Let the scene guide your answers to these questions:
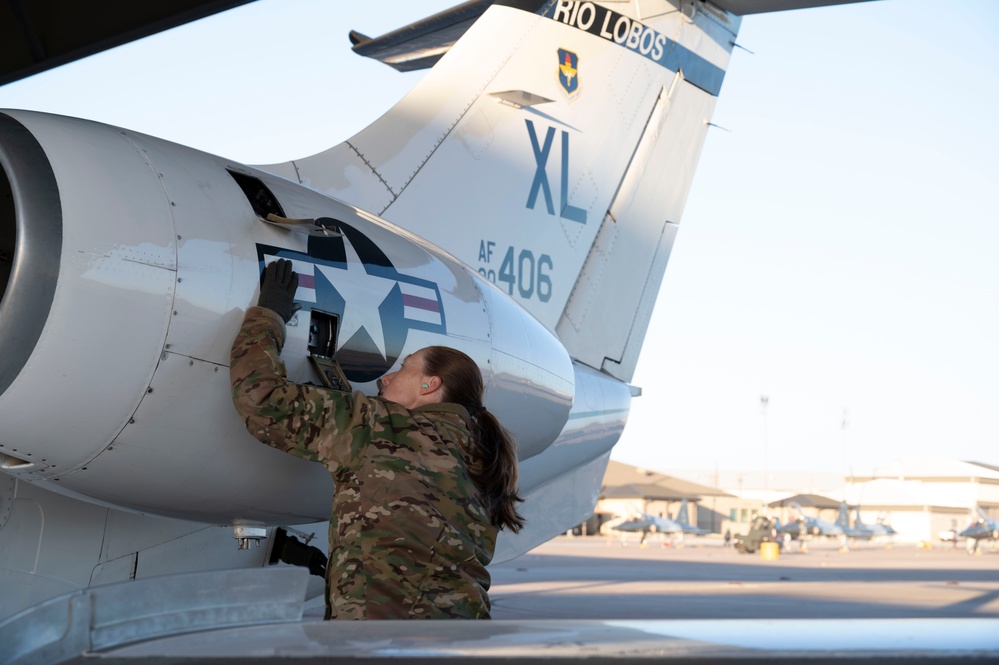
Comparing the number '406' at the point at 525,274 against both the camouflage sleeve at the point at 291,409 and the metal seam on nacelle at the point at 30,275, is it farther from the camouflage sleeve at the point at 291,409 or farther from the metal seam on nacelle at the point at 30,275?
the metal seam on nacelle at the point at 30,275

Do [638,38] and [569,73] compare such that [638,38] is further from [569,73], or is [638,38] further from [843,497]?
[843,497]

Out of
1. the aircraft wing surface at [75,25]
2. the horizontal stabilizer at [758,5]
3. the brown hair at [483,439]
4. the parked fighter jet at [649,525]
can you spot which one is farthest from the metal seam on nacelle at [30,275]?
the parked fighter jet at [649,525]

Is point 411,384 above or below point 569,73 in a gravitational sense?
below

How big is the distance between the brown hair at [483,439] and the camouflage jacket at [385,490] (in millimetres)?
64

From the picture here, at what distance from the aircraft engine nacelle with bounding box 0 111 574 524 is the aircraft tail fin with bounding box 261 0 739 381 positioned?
177 cm

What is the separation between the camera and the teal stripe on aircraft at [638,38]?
7.23 meters

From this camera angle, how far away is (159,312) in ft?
12.0

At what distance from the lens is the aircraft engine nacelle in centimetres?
349

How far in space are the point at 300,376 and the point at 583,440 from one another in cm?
296

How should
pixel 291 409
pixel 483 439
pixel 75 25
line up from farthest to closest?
pixel 75 25, pixel 483 439, pixel 291 409

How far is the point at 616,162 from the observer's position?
25.5 ft

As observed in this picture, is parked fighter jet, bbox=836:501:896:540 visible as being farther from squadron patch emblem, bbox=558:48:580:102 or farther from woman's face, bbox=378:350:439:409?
woman's face, bbox=378:350:439:409

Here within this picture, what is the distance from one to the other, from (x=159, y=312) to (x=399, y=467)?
3.37ft

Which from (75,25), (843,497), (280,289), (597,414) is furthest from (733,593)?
(843,497)
